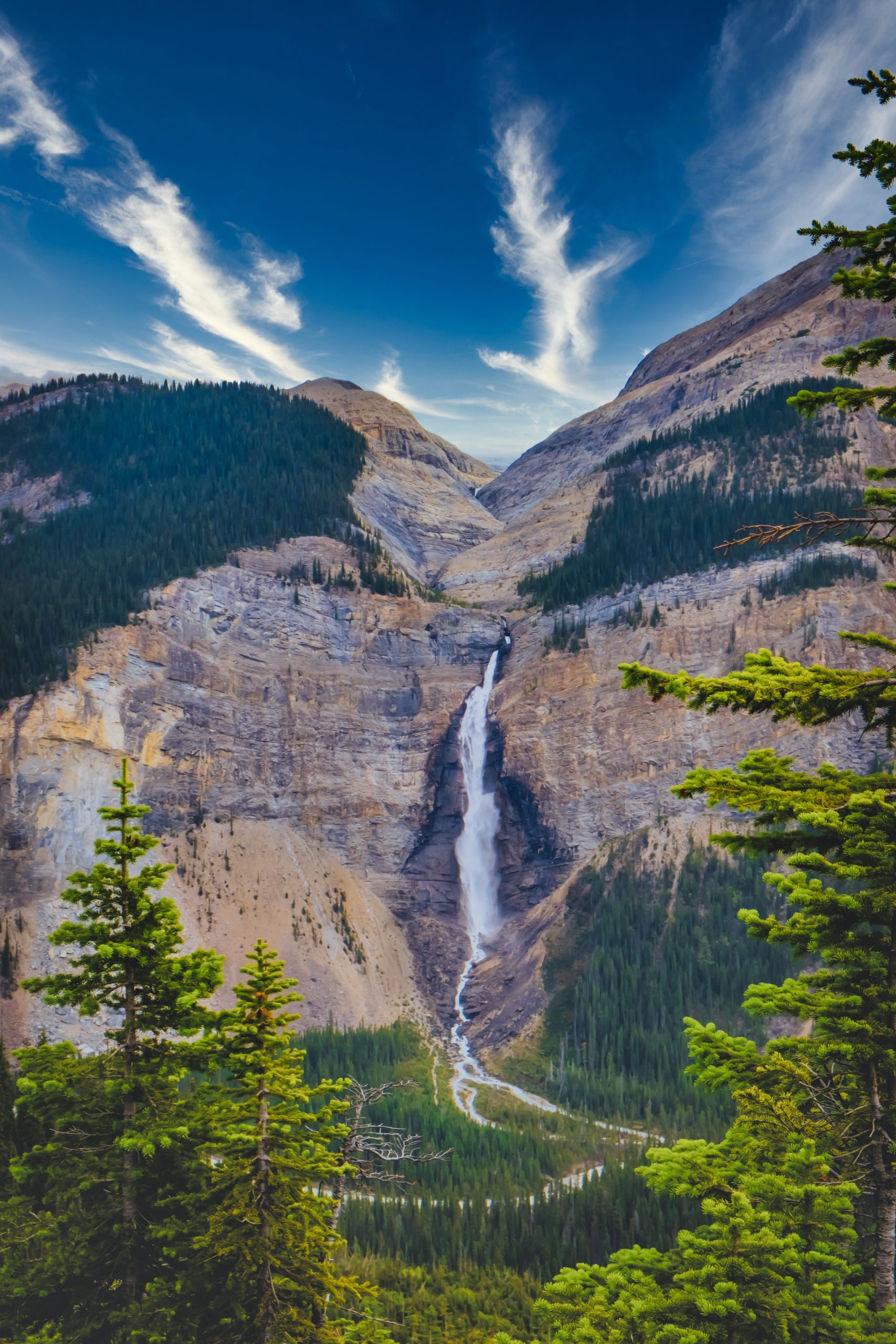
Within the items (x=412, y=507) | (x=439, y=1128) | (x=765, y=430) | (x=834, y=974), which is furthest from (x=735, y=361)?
(x=834, y=974)

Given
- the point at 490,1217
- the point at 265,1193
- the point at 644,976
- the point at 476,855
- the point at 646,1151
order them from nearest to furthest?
the point at 265,1193, the point at 646,1151, the point at 490,1217, the point at 644,976, the point at 476,855

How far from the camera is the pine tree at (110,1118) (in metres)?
14.7

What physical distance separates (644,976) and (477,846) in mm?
29925

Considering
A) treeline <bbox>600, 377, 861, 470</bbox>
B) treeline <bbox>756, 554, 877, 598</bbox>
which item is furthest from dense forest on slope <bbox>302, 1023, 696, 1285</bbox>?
treeline <bbox>600, 377, 861, 470</bbox>

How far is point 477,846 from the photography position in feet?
375

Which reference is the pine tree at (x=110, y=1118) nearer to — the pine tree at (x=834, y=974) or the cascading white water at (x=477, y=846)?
the pine tree at (x=834, y=974)

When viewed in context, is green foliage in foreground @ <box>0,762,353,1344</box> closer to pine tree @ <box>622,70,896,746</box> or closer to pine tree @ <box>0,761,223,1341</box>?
pine tree @ <box>0,761,223,1341</box>

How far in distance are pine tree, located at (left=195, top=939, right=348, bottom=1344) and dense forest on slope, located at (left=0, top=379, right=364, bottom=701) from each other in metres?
88.2

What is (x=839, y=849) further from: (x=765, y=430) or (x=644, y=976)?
(x=765, y=430)

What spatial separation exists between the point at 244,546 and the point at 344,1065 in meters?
67.9

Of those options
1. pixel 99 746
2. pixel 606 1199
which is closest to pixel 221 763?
pixel 99 746

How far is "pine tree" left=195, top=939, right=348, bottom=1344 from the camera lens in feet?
47.8

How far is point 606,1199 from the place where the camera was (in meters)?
55.2

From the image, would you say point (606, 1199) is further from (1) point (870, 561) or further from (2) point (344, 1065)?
(1) point (870, 561)
